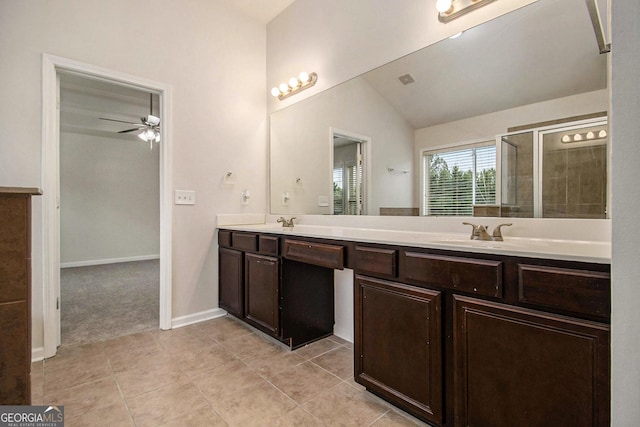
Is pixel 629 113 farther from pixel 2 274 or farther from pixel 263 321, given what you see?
pixel 263 321

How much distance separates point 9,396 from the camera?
36.7 inches

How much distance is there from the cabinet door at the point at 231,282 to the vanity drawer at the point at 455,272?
1572mm

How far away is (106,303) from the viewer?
10.6 ft

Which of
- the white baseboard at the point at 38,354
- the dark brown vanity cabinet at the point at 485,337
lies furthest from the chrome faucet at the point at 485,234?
the white baseboard at the point at 38,354

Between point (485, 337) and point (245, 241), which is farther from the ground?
point (245, 241)

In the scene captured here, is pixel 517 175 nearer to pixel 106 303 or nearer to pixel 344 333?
pixel 344 333

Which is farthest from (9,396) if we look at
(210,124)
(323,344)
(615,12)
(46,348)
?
(210,124)

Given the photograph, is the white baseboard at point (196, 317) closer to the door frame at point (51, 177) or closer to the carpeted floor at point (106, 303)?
the carpeted floor at point (106, 303)

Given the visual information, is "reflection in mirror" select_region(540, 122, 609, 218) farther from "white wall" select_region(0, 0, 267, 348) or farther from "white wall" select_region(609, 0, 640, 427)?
"white wall" select_region(0, 0, 267, 348)

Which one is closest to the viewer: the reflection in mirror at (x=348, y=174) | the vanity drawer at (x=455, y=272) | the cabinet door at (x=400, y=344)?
the vanity drawer at (x=455, y=272)

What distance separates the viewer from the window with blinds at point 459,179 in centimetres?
167

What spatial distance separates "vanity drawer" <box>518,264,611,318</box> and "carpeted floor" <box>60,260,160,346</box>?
107 inches

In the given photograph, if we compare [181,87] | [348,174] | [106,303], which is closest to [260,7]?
[181,87]

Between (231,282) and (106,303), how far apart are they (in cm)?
163
